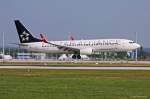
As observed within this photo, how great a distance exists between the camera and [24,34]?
395 feet

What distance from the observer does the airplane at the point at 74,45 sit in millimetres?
109500

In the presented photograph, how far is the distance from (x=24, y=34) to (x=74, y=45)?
44.5ft

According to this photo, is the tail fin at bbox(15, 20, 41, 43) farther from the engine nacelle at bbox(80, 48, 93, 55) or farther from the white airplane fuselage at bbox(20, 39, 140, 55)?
the engine nacelle at bbox(80, 48, 93, 55)

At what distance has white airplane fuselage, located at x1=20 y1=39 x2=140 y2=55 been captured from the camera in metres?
109

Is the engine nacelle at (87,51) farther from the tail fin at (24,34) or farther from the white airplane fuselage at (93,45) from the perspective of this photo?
the tail fin at (24,34)

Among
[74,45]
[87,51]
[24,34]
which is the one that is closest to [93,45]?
[87,51]

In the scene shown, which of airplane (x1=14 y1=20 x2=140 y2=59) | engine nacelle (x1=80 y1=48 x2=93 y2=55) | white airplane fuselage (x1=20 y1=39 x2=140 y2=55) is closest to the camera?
white airplane fuselage (x1=20 y1=39 x2=140 y2=55)

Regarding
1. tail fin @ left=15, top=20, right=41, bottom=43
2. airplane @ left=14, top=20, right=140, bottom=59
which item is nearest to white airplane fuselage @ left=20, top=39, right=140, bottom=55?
airplane @ left=14, top=20, right=140, bottom=59

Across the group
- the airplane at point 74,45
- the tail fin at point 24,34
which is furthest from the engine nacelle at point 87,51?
the tail fin at point 24,34
